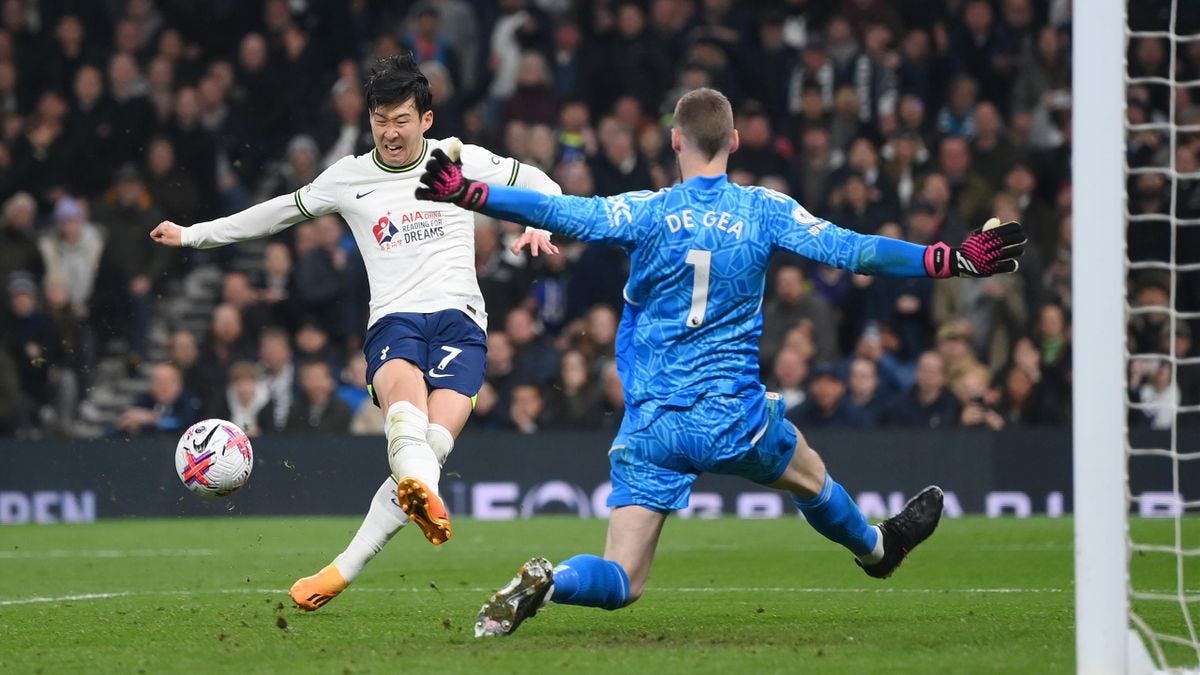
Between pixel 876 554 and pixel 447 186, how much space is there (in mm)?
2692

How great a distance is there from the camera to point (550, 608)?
328 inches

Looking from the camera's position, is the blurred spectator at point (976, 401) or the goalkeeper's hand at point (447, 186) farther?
the blurred spectator at point (976, 401)

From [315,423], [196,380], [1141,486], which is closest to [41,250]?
[196,380]

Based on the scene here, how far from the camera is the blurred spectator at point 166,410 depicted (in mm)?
15305

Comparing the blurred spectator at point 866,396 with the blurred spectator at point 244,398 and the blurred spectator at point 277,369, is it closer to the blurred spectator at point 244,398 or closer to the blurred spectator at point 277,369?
the blurred spectator at point 277,369

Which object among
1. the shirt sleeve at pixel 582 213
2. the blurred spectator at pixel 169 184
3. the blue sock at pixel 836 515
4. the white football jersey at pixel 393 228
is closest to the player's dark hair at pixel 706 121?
the shirt sleeve at pixel 582 213

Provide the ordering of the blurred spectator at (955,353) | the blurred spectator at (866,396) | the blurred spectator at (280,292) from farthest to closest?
the blurred spectator at (280,292) < the blurred spectator at (955,353) < the blurred spectator at (866,396)

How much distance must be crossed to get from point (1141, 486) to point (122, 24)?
10986 mm

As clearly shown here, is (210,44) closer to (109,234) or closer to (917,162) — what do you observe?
(109,234)

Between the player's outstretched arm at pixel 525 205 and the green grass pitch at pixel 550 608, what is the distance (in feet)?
5.00

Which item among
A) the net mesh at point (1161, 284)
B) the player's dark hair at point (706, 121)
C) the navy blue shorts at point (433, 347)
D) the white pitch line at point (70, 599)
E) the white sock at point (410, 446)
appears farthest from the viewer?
the net mesh at point (1161, 284)

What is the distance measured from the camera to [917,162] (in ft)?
54.4

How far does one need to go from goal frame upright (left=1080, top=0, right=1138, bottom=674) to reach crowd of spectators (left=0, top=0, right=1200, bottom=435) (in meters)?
8.71

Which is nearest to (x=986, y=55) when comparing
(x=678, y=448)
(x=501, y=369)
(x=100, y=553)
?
(x=501, y=369)
